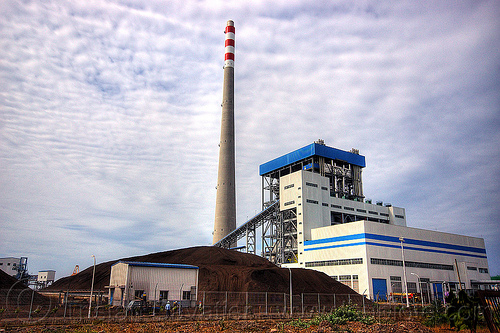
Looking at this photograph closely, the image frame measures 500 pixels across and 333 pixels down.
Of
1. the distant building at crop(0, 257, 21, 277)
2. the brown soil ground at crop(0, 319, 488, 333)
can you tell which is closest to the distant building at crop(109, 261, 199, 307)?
the brown soil ground at crop(0, 319, 488, 333)

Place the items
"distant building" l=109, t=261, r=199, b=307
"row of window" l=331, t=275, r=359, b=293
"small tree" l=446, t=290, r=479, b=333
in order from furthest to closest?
"row of window" l=331, t=275, r=359, b=293 < "distant building" l=109, t=261, r=199, b=307 < "small tree" l=446, t=290, r=479, b=333

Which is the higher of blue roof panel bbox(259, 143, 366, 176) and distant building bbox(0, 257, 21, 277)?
blue roof panel bbox(259, 143, 366, 176)

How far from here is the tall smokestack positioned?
78.9 meters

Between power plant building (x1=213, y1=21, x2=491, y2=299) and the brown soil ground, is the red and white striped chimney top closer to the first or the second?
power plant building (x1=213, y1=21, x2=491, y2=299)

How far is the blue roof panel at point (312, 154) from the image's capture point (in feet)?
248

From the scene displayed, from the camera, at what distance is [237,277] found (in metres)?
49.7

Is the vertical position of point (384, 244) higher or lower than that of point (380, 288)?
higher

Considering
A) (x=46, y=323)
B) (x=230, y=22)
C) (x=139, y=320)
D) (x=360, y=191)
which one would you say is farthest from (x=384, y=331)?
(x=230, y=22)

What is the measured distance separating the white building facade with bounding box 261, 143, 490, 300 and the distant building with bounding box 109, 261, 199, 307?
28.7 meters

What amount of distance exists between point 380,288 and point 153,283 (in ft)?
120

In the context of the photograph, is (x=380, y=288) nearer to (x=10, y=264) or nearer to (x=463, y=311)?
(x=463, y=311)

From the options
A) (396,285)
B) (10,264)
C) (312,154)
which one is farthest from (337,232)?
(10,264)

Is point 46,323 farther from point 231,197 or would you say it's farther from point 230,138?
point 230,138

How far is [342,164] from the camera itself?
80.9 m
